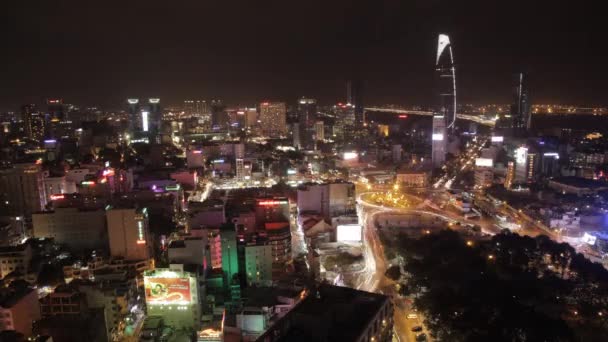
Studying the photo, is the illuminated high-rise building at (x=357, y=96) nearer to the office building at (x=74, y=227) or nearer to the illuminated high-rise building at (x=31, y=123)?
the illuminated high-rise building at (x=31, y=123)

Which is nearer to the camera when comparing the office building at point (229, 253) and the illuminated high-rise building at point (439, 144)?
the office building at point (229, 253)

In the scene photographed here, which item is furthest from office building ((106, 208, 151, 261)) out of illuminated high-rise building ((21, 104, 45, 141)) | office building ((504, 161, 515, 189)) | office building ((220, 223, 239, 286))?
illuminated high-rise building ((21, 104, 45, 141))

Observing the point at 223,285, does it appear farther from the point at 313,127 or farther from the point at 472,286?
the point at 313,127

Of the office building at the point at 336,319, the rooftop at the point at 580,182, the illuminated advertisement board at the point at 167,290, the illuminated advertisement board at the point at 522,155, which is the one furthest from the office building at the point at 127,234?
the illuminated advertisement board at the point at 522,155

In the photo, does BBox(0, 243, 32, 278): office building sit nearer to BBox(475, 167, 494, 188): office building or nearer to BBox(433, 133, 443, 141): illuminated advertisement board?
BBox(475, 167, 494, 188): office building

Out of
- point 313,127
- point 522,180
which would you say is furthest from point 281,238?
point 313,127
